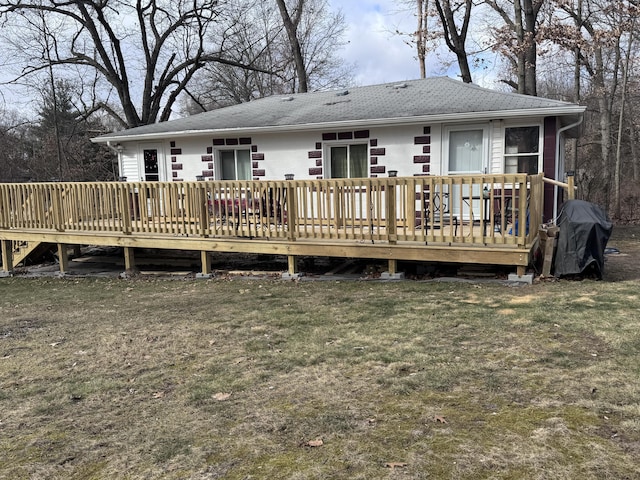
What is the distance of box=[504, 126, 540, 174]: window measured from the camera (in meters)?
9.40

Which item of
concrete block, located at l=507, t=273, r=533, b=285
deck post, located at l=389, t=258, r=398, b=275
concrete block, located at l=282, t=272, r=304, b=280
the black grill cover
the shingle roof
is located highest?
the shingle roof

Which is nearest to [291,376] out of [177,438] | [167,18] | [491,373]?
[177,438]

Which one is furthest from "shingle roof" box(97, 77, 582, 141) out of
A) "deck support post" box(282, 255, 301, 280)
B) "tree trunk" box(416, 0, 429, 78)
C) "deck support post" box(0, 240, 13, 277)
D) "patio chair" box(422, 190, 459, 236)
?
"tree trunk" box(416, 0, 429, 78)

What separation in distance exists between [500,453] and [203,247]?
688cm

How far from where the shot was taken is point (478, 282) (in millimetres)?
6980

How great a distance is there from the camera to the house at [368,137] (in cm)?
945

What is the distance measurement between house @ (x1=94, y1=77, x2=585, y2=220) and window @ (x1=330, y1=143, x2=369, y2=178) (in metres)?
0.02

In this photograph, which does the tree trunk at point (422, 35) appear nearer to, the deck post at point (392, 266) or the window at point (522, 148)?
the window at point (522, 148)

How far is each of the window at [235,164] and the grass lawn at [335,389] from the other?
601 centimetres

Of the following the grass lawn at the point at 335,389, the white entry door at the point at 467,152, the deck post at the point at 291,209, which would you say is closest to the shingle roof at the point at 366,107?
the white entry door at the point at 467,152

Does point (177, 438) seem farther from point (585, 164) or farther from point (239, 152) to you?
point (585, 164)

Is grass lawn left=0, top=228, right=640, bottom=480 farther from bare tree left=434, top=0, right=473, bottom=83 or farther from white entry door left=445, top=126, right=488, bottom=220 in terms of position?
bare tree left=434, top=0, right=473, bottom=83

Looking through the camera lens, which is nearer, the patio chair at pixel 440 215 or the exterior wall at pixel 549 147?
the patio chair at pixel 440 215

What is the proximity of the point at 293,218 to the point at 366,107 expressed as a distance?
4285mm
